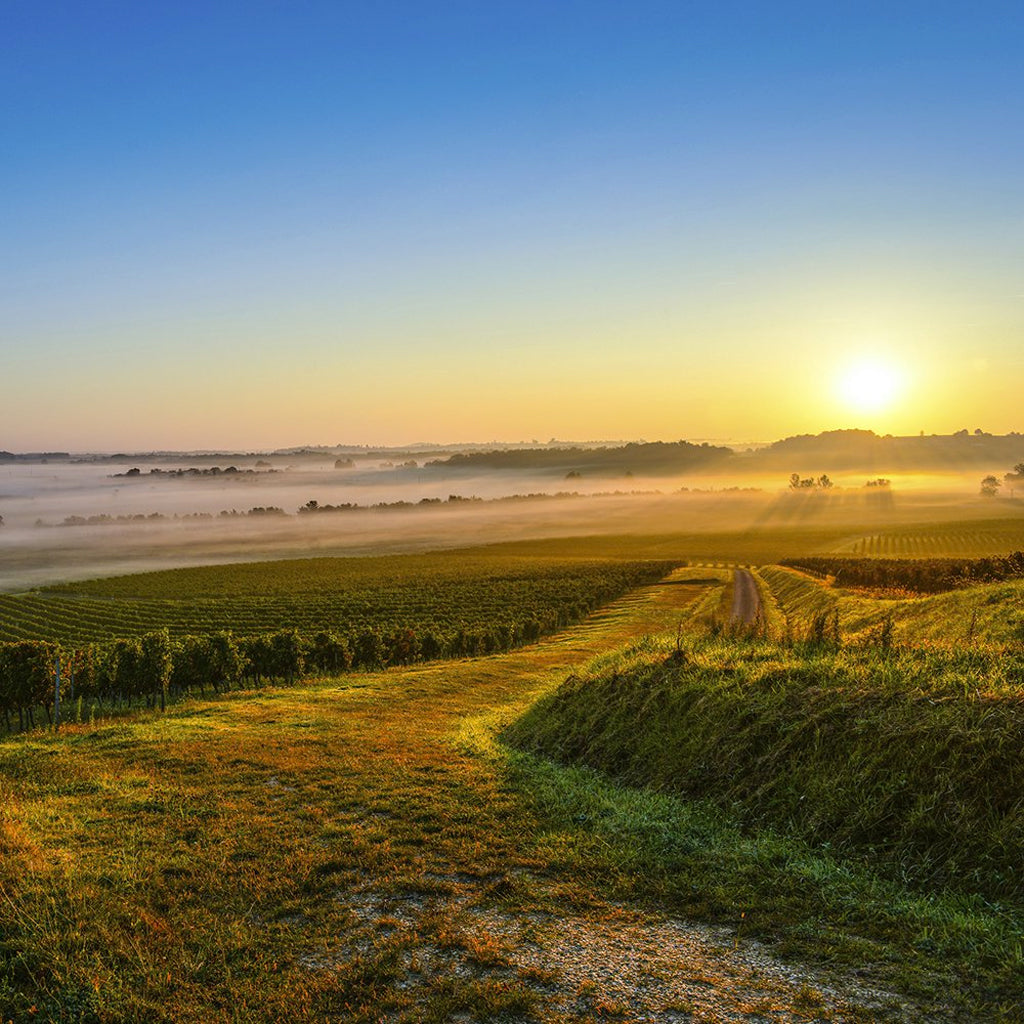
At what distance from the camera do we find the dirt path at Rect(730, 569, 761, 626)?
61.2 metres

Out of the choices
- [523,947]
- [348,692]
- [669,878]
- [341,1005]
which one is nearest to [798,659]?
[669,878]

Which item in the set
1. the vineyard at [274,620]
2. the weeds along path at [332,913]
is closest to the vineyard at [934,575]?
the vineyard at [274,620]

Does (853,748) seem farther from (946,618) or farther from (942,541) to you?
(942,541)

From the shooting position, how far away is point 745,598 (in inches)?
3132

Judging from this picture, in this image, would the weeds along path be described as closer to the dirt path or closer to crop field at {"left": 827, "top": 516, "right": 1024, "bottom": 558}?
the dirt path

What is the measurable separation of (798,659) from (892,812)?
5375mm

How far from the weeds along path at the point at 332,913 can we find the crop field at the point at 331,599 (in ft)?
212

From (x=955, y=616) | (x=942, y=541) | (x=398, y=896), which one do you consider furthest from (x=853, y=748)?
(x=942, y=541)

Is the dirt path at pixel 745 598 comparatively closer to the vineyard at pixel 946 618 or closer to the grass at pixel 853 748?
the vineyard at pixel 946 618

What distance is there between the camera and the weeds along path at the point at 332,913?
691 cm

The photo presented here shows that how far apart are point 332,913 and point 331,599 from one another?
111 meters

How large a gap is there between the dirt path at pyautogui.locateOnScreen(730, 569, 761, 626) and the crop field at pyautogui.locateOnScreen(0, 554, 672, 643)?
17.0 m

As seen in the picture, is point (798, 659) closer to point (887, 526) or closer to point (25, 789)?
point (25, 789)

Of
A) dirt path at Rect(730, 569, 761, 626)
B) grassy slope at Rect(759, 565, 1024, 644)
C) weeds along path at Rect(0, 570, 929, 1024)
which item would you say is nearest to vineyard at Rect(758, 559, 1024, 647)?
grassy slope at Rect(759, 565, 1024, 644)
